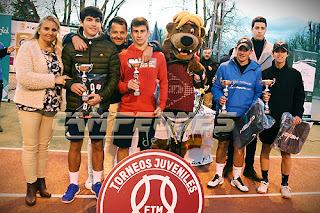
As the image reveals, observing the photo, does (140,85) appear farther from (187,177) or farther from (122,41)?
(187,177)

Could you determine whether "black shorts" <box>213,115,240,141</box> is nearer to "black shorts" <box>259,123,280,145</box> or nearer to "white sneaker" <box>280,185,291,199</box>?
"black shorts" <box>259,123,280,145</box>

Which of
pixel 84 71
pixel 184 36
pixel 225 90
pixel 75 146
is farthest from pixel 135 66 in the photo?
pixel 225 90

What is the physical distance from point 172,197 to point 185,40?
6.13 ft

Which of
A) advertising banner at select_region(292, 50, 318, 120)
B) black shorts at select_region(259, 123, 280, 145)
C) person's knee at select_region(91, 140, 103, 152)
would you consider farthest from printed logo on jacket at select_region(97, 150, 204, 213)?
advertising banner at select_region(292, 50, 318, 120)

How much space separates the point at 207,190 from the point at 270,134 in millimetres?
1117

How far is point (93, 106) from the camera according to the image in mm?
2621

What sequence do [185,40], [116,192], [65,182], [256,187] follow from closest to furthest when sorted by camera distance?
[116,192]
[185,40]
[65,182]
[256,187]

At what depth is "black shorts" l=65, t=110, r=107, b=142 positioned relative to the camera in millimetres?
2637

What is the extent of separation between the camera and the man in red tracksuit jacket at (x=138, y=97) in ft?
9.07

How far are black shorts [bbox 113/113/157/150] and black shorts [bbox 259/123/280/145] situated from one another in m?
1.60

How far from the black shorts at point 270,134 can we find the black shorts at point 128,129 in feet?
5.24

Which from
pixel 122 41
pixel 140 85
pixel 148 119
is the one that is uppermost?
pixel 122 41


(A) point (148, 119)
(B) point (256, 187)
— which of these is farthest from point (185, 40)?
(B) point (256, 187)

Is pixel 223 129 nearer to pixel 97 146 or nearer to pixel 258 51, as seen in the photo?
pixel 258 51
